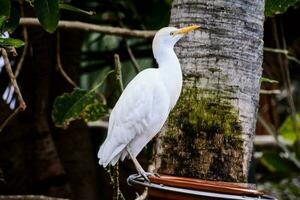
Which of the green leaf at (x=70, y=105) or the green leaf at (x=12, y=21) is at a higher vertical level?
the green leaf at (x=12, y=21)

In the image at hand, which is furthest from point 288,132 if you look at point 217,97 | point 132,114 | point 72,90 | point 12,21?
point 132,114

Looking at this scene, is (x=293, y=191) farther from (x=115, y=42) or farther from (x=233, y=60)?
(x=233, y=60)

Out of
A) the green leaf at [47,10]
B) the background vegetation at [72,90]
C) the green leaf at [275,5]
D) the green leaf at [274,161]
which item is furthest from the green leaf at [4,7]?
the green leaf at [274,161]

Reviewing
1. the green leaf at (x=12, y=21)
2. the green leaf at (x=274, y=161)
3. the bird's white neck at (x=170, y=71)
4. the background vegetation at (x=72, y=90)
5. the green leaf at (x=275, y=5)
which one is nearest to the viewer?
the bird's white neck at (x=170, y=71)

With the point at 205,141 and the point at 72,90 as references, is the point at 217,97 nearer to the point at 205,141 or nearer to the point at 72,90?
the point at 205,141

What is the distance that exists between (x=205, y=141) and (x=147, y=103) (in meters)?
0.28

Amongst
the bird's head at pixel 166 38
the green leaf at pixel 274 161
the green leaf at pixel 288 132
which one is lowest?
the green leaf at pixel 274 161

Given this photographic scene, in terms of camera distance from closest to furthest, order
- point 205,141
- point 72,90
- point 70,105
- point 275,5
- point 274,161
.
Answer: point 205,141 < point 275,5 < point 70,105 < point 72,90 < point 274,161

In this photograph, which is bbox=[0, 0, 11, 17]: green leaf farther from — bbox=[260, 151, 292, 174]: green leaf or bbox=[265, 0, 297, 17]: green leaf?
bbox=[260, 151, 292, 174]: green leaf

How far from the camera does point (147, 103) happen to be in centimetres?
194

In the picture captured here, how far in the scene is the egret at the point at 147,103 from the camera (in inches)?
74.5

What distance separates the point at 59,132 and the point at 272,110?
1324mm

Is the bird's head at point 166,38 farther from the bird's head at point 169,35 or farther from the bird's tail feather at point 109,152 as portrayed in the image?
the bird's tail feather at point 109,152

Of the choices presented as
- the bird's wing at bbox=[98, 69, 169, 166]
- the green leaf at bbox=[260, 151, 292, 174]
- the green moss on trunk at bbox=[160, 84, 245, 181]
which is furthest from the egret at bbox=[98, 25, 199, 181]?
the green leaf at bbox=[260, 151, 292, 174]
